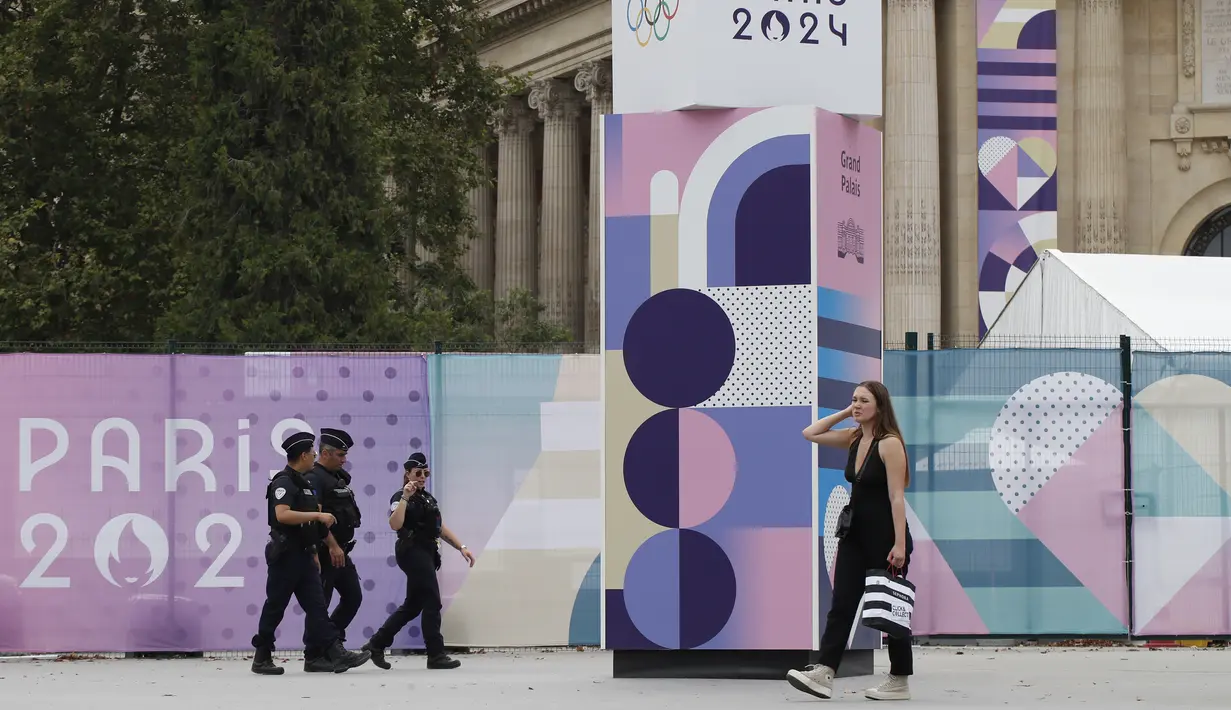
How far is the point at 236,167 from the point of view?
25797 mm

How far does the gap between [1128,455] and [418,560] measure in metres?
6.49

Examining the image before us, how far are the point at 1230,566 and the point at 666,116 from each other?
716cm

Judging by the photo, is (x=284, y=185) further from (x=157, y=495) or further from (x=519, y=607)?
(x=519, y=607)

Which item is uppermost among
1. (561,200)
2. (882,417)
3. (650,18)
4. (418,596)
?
(561,200)

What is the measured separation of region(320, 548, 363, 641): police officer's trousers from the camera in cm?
1491

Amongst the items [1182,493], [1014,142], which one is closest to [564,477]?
[1182,493]

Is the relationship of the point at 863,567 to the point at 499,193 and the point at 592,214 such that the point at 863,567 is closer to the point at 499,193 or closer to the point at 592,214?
the point at 592,214

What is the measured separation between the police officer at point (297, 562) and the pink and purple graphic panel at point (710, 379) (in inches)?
84.1

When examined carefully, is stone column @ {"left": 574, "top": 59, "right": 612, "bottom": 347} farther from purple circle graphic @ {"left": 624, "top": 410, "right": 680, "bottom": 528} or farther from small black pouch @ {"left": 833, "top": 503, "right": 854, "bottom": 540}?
small black pouch @ {"left": 833, "top": 503, "right": 854, "bottom": 540}

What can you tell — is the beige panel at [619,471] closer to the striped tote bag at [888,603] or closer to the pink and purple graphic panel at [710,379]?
the pink and purple graphic panel at [710,379]

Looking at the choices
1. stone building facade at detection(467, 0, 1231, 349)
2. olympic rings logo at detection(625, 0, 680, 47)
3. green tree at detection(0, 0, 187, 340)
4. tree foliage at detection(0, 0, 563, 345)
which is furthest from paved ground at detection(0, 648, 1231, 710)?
stone building facade at detection(467, 0, 1231, 349)

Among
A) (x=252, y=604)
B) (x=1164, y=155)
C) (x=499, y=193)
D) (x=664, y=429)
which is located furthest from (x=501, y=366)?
(x=499, y=193)

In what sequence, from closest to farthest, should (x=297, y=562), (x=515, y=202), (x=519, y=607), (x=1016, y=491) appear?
(x=297, y=562) < (x=519, y=607) < (x=1016, y=491) < (x=515, y=202)

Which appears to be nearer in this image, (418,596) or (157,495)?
(418,596)
